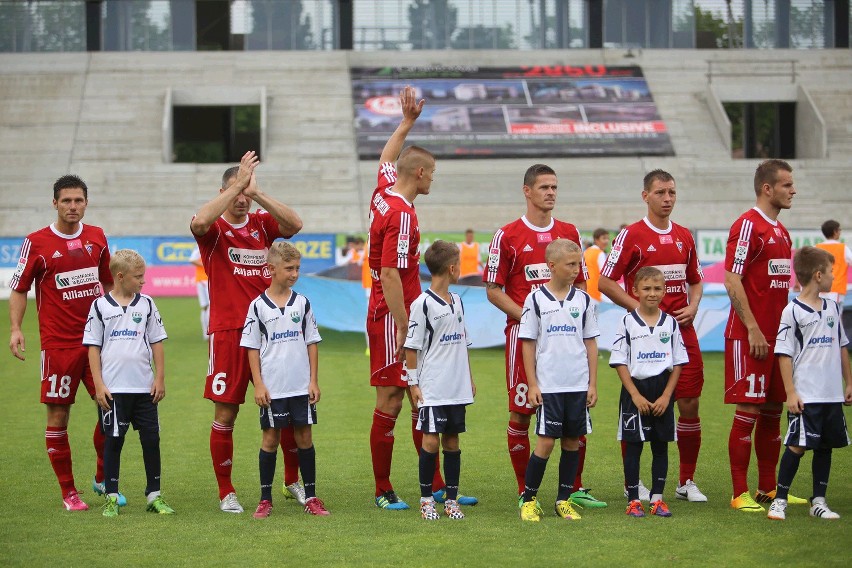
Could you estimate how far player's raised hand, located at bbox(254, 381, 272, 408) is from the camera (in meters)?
6.89

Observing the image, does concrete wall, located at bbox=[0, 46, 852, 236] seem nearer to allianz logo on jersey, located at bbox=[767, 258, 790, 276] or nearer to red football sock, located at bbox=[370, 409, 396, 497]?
allianz logo on jersey, located at bbox=[767, 258, 790, 276]

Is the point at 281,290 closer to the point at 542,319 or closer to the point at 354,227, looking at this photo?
the point at 542,319

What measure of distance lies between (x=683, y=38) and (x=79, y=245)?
1421 inches

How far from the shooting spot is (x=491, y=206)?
33906mm

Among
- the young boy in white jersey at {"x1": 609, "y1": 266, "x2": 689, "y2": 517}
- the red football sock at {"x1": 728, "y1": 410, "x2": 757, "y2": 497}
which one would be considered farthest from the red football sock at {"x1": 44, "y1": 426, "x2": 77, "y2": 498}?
the red football sock at {"x1": 728, "y1": 410, "x2": 757, "y2": 497}

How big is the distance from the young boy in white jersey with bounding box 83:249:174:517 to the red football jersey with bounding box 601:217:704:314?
3.12m

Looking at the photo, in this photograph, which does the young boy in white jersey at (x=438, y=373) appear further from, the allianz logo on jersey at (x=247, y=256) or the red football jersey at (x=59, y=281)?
the red football jersey at (x=59, y=281)

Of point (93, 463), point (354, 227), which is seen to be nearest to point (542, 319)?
point (93, 463)

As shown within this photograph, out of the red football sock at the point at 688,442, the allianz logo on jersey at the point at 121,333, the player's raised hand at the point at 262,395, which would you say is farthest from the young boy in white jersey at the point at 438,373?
the allianz logo on jersey at the point at 121,333

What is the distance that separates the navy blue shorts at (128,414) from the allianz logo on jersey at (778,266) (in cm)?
418

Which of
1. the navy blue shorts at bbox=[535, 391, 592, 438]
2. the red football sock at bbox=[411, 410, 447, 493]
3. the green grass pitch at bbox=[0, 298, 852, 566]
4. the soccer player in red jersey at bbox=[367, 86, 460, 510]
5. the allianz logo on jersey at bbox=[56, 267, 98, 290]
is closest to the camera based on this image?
the green grass pitch at bbox=[0, 298, 852, 566]

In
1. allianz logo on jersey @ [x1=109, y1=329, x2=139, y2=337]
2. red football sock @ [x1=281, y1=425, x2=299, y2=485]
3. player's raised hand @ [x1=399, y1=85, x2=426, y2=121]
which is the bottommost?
red football sock @ [x1=281, y1=425, x2=299, y2=485]

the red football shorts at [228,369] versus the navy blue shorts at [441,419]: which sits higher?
the red football shorts at [228,369]

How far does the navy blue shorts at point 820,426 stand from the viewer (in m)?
6.75
